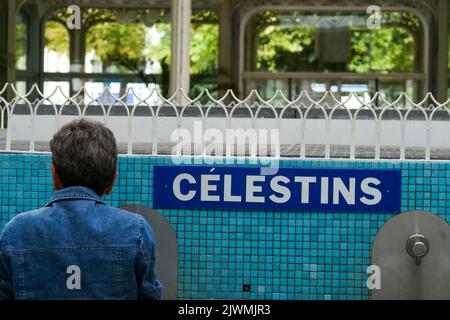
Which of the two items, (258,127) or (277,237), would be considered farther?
(258,127)

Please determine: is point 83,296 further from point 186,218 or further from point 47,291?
point 186,218

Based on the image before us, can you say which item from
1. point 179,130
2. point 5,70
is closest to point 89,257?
point 179,130

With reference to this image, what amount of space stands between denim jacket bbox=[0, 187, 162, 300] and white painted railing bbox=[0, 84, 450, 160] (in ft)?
9.12

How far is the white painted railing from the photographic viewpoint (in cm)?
516

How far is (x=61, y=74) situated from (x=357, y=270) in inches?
471

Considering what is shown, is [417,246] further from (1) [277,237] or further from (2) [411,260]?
(1) [277,237]

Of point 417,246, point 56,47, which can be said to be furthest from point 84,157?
point 56,47

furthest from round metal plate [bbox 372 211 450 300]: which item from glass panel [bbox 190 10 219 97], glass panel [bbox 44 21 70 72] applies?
glass panel [bbox 44 21 70 72]

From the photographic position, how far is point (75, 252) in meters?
2.26

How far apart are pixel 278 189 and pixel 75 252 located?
287 cm

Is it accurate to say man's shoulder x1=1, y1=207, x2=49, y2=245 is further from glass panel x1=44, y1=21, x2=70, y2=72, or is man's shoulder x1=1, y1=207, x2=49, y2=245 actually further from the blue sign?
glass panel x1=44, y1=21, x2=70, y2=72

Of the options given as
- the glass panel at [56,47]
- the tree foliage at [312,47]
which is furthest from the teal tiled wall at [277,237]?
the tree foliage at [312,47]

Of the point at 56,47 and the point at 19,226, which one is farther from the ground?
the point at 56,47

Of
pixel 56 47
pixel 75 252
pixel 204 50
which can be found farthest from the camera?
pixel 56 47
